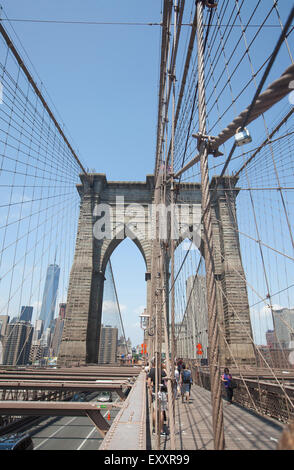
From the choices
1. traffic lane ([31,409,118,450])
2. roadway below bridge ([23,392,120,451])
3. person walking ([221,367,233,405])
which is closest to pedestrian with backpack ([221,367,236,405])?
person walking ([221,367,233,405])

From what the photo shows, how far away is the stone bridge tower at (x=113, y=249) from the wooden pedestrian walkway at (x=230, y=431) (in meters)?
8.07

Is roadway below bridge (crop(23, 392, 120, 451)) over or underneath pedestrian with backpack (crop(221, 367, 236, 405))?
underneath

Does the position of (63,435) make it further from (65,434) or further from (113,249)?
(113,249)

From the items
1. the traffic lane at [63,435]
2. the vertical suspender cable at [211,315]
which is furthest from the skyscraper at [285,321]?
the traffic lane at [63,435]

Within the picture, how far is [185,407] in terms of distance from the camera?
6.20 meters

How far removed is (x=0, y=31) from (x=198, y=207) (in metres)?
12.7

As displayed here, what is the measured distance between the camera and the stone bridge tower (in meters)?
14.4

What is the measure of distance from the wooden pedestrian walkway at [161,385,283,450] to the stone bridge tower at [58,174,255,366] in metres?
8.07

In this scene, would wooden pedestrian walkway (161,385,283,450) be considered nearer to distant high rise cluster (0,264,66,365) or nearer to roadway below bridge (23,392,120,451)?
distant high rise cluster (0,264,66,365)

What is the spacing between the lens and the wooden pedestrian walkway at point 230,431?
11.0 feet

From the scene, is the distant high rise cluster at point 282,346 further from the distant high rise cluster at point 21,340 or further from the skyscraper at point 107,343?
the skyscraper at point 107,343
